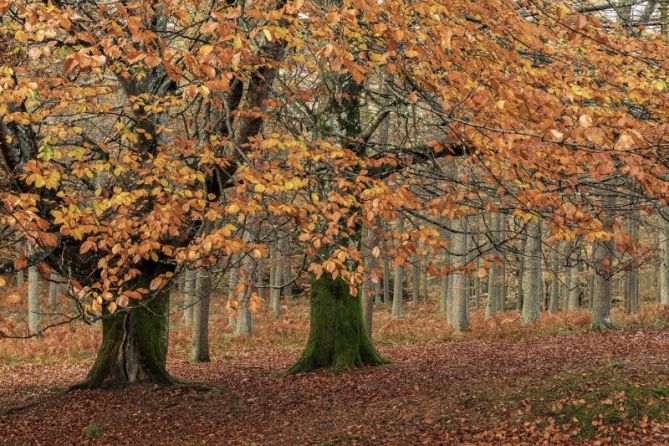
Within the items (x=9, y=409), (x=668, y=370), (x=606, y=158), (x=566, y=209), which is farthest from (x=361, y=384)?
(x=606, y=158)

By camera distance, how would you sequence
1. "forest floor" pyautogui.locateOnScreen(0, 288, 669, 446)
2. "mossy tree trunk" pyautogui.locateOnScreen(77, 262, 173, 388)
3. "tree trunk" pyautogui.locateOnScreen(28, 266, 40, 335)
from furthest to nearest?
"tree trunk" pyautogui.locateOnScreen(28, 266, 40, 335), "mossy tree trunk" pyautogui.locateOnScreen(77, 262, 173, 388), "forest floor" pyautogui.locateOnScreen(0, 288, 669, 446)

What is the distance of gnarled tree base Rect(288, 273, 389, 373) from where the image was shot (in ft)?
42.2

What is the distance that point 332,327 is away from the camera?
12930 millimetres

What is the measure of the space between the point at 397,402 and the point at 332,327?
340 centimetres

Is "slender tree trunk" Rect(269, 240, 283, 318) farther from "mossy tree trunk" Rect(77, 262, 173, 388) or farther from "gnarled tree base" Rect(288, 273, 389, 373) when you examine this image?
"mossy tree trunk" Rect(77, 262, 173, 388)

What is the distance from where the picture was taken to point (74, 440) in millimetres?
8930

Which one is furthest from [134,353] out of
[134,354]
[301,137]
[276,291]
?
[276,291]

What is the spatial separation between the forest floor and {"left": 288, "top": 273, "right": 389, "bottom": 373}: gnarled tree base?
580 millimetres

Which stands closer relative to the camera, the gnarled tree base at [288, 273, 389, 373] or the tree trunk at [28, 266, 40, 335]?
the gnarled tree base at [288, 273, 389, 373]

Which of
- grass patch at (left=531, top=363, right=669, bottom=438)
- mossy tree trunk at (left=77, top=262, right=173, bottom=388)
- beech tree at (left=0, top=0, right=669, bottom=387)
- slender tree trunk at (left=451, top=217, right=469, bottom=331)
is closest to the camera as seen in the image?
beech tree at (left=0, top=0, right=669, bottom=387)

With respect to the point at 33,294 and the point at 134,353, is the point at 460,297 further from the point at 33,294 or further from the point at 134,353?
the point at 33,294

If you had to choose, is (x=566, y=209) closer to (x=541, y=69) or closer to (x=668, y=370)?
(x=541, y=69)

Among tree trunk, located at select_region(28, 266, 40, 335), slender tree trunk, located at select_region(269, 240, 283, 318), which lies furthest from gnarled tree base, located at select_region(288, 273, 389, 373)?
slender tree trunk, located at select_region(269, 240, 283, 318)

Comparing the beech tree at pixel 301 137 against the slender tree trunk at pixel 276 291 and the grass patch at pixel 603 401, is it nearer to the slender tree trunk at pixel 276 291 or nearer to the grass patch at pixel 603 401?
the grass patch at pixel 603 401
